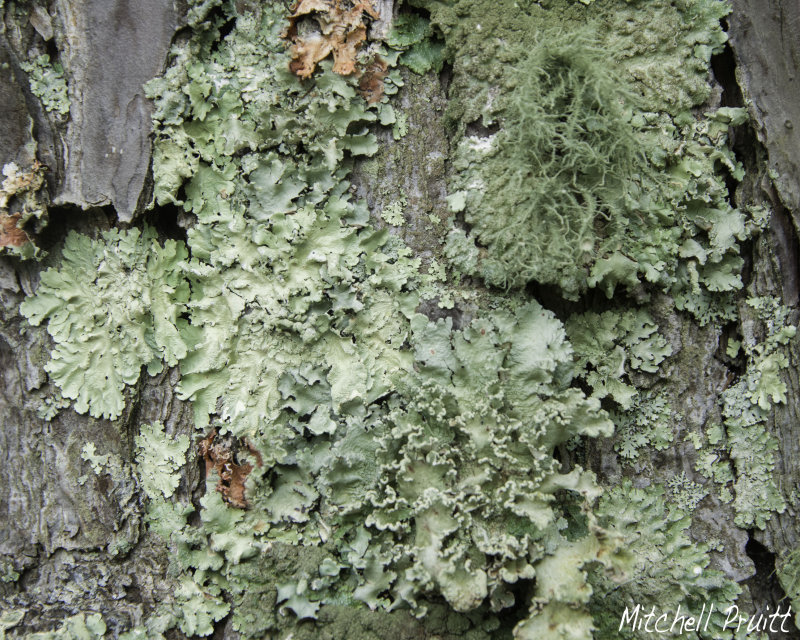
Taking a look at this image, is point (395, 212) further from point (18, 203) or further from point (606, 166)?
point (18, 203)

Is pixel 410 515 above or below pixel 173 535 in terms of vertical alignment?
above

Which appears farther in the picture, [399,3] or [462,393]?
[399,3]

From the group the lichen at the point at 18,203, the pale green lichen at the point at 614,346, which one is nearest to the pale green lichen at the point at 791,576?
the pale green lichen at the point at 614,346

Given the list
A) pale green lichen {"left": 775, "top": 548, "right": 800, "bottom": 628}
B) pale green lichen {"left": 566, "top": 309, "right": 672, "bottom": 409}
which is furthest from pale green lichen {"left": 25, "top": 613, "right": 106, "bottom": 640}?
pale green lichen {"left": 775, "top": 548, "right": 800, "bottom": 628}

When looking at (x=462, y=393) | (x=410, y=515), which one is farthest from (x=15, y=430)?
(x=462, y=393)

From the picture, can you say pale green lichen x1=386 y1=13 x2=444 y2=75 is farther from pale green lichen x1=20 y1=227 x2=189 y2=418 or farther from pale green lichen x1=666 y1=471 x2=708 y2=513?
pale green lichen x1=666 y1=471 x2=708 y2=513

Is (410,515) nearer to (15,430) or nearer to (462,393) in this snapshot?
(462,393)
